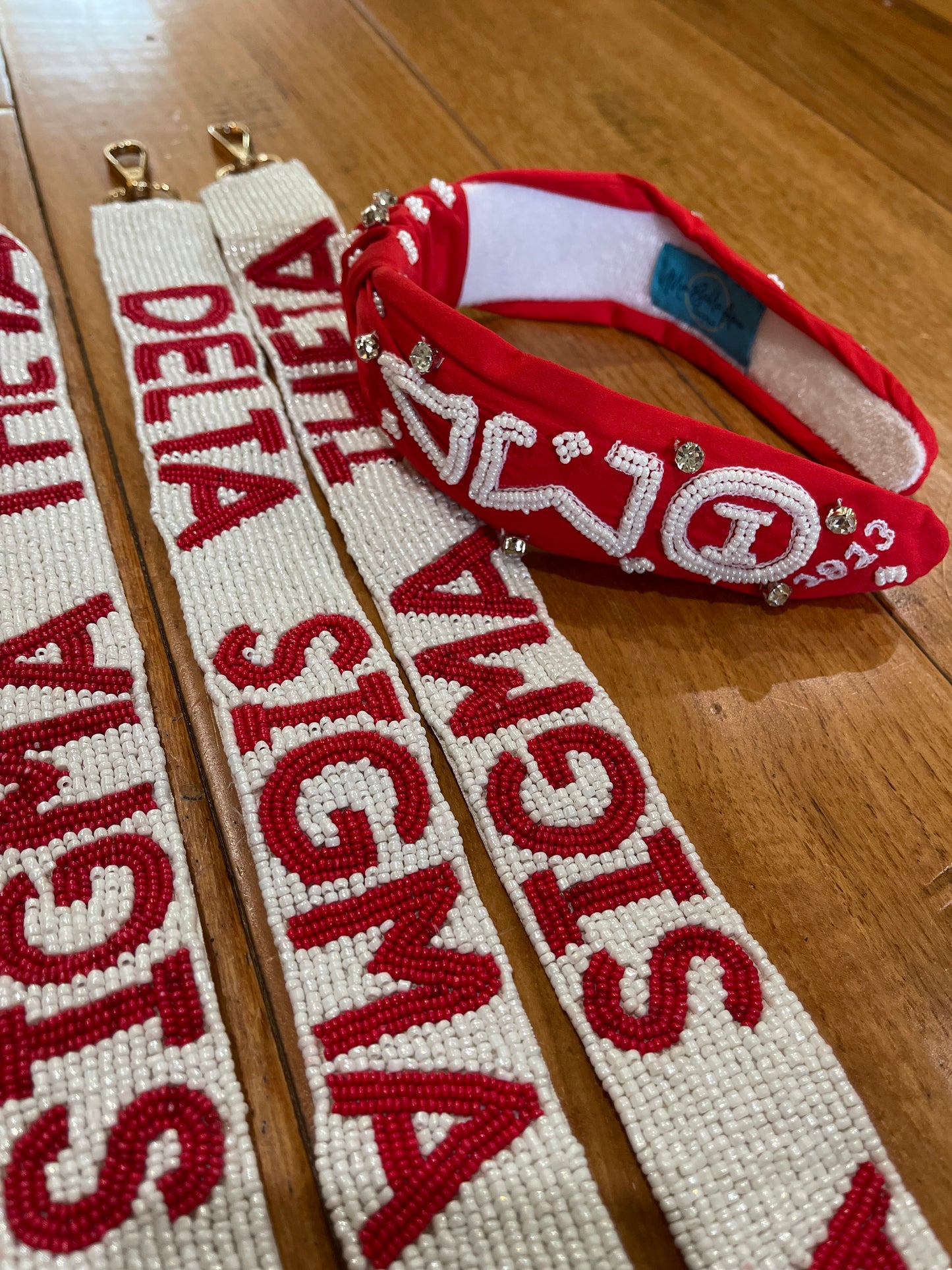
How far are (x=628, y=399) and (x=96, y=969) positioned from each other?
1.52 ft

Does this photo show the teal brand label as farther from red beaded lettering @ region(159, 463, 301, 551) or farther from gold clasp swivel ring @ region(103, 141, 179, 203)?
gold clasp swivel ring @ region(103, 141, 179, 203)

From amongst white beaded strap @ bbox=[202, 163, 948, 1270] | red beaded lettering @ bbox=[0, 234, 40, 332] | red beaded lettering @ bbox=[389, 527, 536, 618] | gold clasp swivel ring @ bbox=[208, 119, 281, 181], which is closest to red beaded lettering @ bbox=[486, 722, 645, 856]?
white beaded strap @ bbox=[202, 163, 948, 1270]

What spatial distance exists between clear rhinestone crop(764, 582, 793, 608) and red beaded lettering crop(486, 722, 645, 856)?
0.53ft

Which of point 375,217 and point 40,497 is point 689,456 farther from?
point 40,497

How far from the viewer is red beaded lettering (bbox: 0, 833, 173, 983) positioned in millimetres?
525

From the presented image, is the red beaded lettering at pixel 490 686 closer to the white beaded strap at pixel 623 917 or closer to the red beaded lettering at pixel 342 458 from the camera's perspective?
the white beaded strap at pixel 623 917

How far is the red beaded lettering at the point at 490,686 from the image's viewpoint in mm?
631

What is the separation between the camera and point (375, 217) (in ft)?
2.58

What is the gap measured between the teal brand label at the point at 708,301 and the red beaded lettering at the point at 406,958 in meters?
0.53

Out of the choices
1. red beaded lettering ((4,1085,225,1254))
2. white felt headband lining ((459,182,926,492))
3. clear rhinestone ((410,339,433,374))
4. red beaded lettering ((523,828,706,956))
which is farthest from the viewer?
white felt headband lining ((459,182,926,492))

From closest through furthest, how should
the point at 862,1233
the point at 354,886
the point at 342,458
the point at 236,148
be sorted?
the point at 862,1233 → the point at 354,886 → the point at 342,458 → the point at 236,148

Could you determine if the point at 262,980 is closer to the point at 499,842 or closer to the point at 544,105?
the point at 499,842

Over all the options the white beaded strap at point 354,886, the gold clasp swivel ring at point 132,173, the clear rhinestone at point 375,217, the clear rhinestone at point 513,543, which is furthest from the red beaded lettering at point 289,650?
the gold clasp swivel ring at point 132,173

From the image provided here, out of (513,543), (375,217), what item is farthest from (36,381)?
(513,543)
